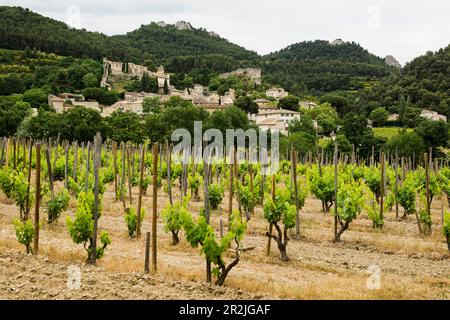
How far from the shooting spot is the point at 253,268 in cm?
1063

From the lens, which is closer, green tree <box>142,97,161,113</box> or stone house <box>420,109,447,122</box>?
stone house <box>420,109,447,122</box>

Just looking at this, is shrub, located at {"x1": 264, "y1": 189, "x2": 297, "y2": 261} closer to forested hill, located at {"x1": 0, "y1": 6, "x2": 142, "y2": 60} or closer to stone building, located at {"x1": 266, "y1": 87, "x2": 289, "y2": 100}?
stone building, located at {"x1": 266, "y1": 87, "x2": 289, "y2": 100}

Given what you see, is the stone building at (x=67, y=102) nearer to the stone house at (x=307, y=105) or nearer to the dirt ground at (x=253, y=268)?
the stone house at (x=307, y=105)

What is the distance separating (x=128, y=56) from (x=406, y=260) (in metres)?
141

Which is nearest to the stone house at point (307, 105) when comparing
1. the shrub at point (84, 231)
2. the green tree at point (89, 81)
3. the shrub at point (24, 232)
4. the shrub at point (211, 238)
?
the green tree at point (89, 81)

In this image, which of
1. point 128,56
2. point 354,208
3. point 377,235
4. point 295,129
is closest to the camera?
point 354,208

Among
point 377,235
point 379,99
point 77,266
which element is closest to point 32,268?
point 77,266

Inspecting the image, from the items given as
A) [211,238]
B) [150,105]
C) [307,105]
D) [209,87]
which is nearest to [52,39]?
[209,87]

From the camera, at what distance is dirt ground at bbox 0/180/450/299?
320 inches

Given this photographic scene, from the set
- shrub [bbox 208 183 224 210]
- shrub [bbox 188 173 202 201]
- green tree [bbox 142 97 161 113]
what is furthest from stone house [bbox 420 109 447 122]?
shrub [bbox 208 183 224 210]

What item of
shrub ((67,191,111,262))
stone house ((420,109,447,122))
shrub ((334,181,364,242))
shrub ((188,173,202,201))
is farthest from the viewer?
stone house ((420,109,447,122))
